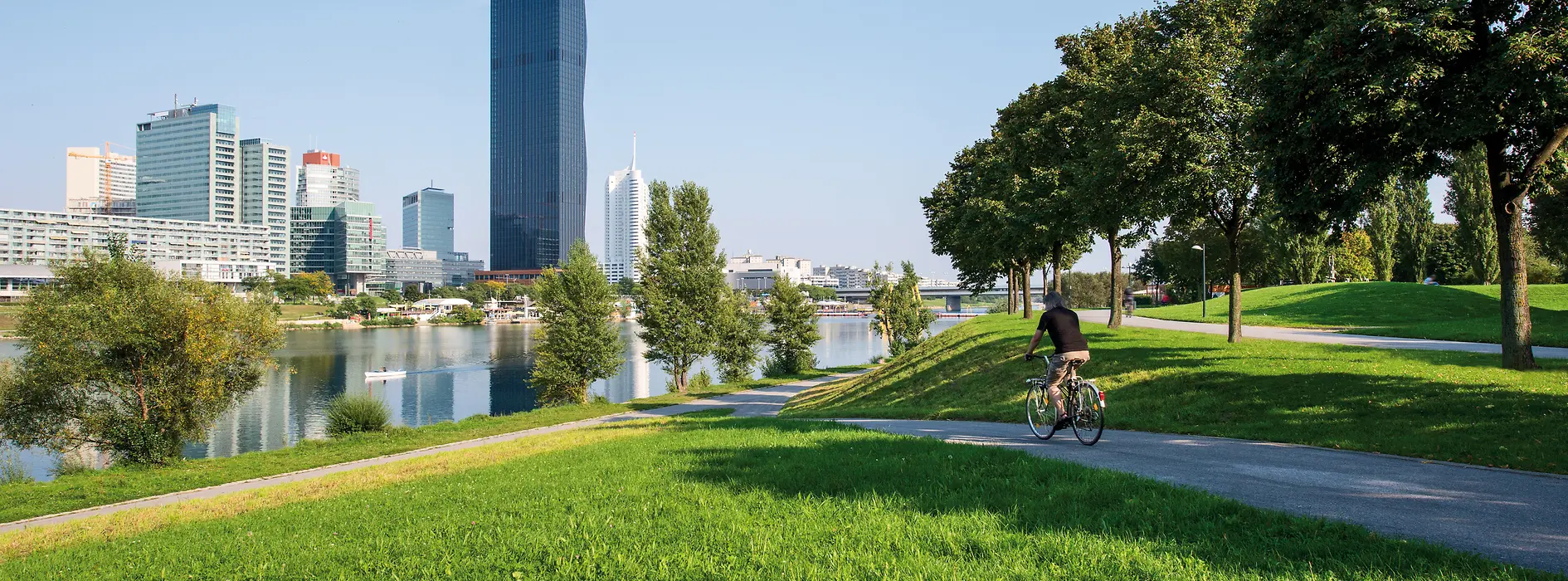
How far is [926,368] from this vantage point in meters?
30.6

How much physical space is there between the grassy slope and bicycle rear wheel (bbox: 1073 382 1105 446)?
2508 millimetres

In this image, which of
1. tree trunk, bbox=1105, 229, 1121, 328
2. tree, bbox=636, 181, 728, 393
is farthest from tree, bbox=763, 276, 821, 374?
tree trunk, bbox=1105, 229, 1121, 328

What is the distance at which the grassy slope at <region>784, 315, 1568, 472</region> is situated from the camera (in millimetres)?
9828

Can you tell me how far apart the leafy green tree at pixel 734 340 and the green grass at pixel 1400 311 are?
2401cm

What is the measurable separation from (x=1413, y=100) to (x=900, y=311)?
5454 centimetres

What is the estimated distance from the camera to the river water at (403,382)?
39438 millimetres

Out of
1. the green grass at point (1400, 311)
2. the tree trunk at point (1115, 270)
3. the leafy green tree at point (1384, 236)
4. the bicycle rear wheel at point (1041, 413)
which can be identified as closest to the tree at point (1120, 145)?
the tree trunk at point (1115, 270)

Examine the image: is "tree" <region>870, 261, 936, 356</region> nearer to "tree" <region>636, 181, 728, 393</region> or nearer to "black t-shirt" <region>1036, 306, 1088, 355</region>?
"tree" <region>636, 181, 728, 393</region>

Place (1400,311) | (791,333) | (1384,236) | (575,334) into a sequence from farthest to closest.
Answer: (1384,236) → (791,333) → (575,334) → (1400,311)

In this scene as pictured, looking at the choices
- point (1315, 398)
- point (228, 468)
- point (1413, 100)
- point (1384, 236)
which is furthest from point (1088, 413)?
point (1384, 236)

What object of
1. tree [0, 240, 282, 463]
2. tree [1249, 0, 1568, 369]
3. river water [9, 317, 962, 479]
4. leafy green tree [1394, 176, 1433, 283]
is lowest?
river water [9, 317, 962, 479]

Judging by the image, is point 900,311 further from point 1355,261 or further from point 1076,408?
point 1076,408

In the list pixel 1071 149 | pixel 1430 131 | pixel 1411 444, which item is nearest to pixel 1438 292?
pixel 1071 149

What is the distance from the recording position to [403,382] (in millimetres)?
64188
